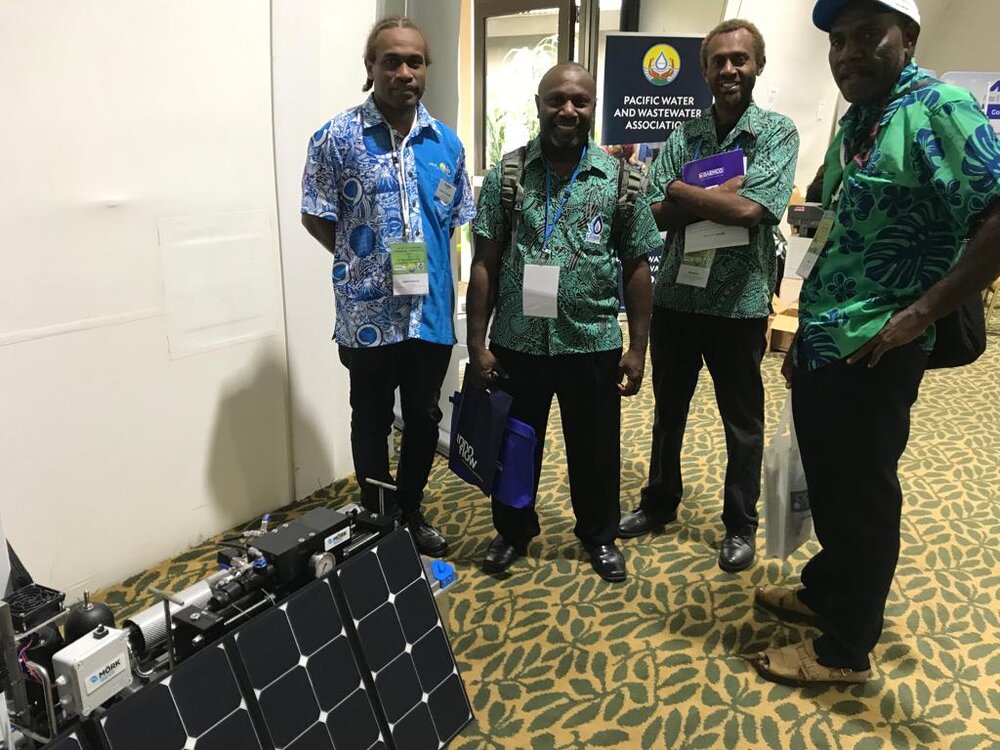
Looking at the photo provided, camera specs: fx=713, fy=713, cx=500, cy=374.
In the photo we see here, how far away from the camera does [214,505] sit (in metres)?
2.55

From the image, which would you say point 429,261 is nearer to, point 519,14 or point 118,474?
point 118,474

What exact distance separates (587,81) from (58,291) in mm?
1566

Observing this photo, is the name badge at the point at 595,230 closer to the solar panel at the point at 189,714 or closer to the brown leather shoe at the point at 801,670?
the brown leather shoe at the point at 801,670

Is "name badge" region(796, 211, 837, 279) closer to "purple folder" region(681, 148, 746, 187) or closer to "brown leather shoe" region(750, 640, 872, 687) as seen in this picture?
"purple folder" region(681, 148, 746, 187)

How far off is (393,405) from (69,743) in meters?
1.44

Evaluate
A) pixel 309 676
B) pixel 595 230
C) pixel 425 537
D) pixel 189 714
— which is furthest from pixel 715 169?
pixel 189 714

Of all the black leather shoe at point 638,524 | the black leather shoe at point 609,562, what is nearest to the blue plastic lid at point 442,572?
the black leather shoe at point 609,562

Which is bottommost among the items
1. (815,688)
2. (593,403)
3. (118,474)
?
(815,688)

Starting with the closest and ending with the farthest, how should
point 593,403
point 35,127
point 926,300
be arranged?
point 926,300 < point 35,127 < point 593,403

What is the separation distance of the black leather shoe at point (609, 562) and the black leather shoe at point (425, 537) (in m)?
0.52

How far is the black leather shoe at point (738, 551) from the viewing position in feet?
7.95

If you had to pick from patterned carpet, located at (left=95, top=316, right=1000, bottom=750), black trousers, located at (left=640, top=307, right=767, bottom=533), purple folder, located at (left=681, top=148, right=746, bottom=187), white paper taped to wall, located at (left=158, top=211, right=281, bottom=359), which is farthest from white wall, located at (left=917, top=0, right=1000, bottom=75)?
white paper taped to wall, located at (left=158, top=211, right=281, bottom=359)

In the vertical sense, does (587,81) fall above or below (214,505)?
above

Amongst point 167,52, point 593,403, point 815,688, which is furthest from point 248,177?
point 815,688
